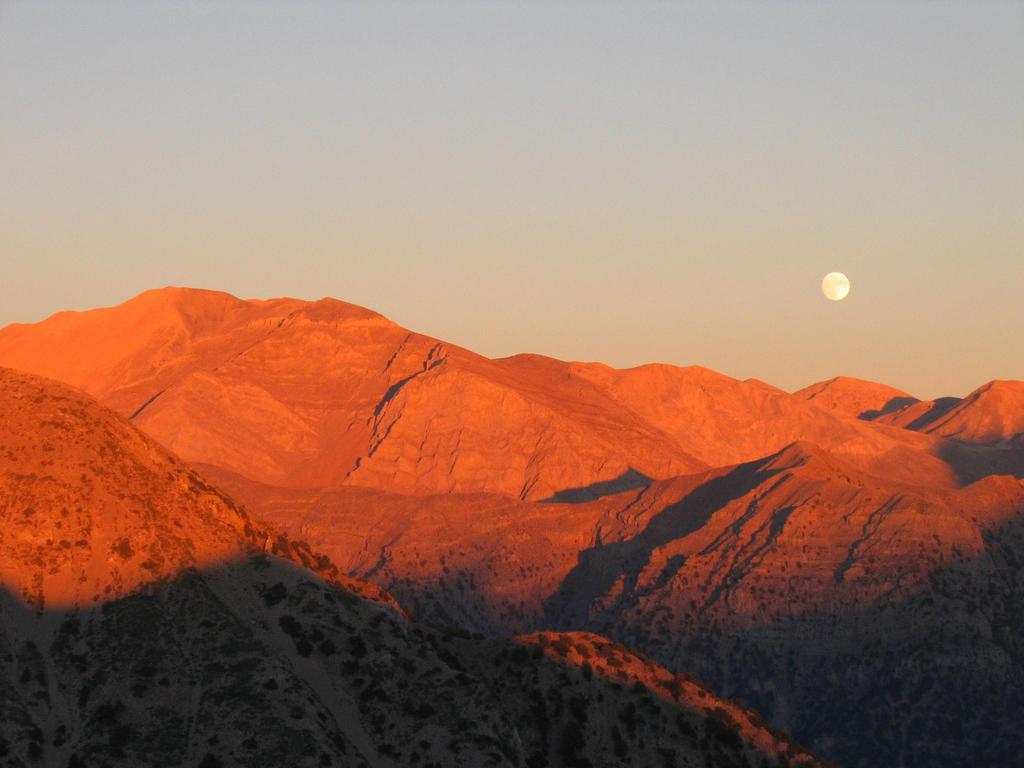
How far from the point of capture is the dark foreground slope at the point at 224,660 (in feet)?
361

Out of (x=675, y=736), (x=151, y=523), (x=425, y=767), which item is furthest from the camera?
(x=675, y=736)

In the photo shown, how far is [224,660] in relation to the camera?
114 m

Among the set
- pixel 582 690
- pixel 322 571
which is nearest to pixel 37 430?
pixel 322 571

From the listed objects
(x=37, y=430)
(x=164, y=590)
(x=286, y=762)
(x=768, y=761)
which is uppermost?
(x=37, y=430)

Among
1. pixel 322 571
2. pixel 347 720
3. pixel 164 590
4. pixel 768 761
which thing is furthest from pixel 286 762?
pixel 768 761

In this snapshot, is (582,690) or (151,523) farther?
(582,690)

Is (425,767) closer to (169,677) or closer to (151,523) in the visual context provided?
(169,677)

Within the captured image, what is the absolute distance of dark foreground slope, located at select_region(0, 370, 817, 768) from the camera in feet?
361

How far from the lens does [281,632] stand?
118812 mm

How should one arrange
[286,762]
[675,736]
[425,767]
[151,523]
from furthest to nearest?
[675,736] < [151,523] < [425,767] < [286,762]

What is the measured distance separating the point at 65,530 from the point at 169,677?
14224mm

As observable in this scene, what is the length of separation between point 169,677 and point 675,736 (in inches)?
1454

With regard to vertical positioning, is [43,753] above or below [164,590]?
below

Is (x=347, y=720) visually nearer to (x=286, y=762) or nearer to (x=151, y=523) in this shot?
(x=286, y=762)
